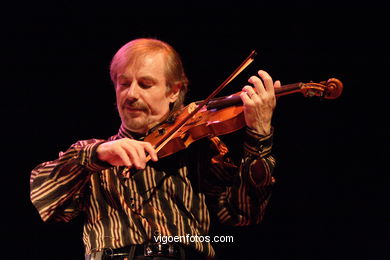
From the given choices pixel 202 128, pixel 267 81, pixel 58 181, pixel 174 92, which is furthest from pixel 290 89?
pixel 58 181

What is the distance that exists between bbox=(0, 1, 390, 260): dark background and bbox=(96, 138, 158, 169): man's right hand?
56.7 inches

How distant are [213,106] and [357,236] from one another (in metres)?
1.42

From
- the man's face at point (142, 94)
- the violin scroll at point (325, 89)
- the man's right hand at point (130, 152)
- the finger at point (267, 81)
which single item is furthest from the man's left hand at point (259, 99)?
the man's right hand at point (130, 152)

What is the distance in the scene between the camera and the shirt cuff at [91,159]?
1.50 m

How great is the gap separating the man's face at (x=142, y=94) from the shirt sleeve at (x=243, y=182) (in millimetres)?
275

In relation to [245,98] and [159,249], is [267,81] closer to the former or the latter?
[245,98]

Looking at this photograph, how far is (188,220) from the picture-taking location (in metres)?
1.82

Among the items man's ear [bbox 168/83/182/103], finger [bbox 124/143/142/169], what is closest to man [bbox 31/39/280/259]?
man's ear [bbox 168/83/182/103]

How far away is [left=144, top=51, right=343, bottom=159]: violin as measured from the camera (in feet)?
5.51

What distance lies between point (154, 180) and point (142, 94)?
1.16 feet

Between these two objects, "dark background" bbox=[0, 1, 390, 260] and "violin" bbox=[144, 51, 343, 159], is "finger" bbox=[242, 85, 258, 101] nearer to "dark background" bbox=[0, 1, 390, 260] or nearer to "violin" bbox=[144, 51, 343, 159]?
"violin" bbox=[144, 51, 343, 159]

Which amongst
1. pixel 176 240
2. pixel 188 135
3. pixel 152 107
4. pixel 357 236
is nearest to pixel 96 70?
pixel 152 107

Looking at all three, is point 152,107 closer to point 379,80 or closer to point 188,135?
point 188,135

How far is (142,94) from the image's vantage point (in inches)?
75.2
